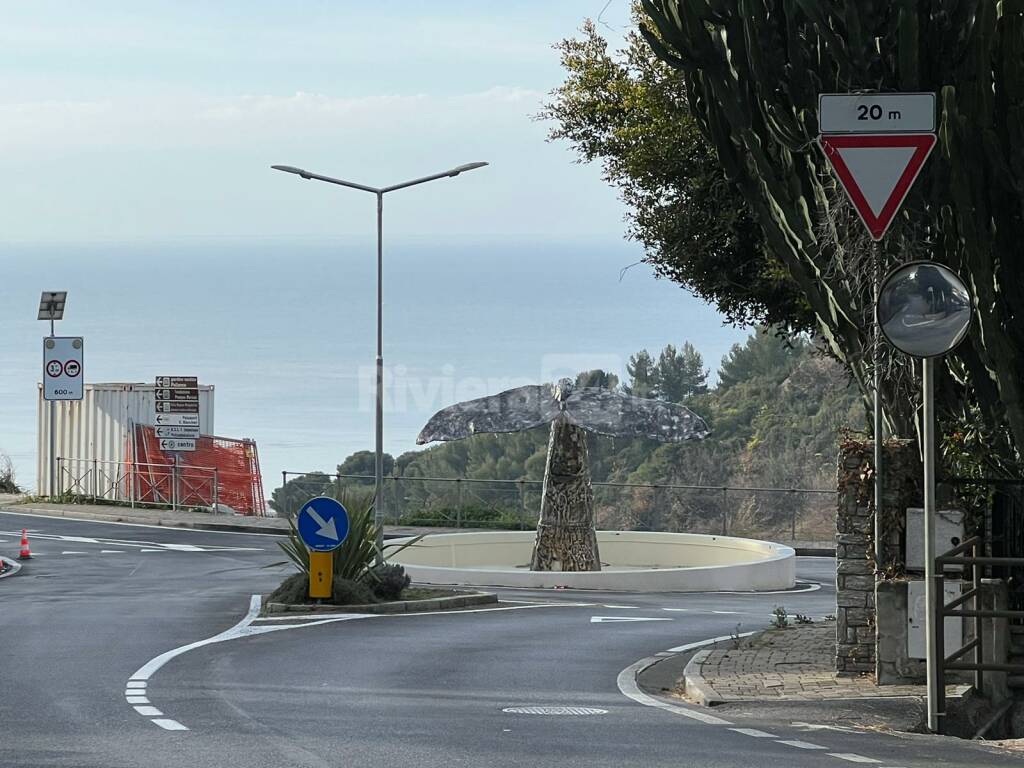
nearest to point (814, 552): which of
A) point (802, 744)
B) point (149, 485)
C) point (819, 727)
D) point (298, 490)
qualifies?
point (298, 490)

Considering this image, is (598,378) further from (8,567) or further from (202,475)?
(8,567)

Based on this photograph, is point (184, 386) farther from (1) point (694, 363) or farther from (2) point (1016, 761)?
(1) point (694, 363)

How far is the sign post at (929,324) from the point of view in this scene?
37.7ft

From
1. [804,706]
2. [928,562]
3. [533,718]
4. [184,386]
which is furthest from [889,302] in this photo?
[184,386]

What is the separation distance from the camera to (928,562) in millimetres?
11602

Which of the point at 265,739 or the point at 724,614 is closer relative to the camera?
the point at 265,739

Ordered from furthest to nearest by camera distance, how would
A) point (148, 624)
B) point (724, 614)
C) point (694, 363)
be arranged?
point (694, 363)
point (724, 614)
point (148, 624)

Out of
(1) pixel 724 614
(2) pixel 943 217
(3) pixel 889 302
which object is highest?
(2) pixel 943 217

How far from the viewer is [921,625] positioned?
42.4ft

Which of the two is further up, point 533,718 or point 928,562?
point 928,562

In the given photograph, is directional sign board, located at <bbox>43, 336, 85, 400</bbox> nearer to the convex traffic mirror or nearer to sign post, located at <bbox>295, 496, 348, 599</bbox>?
sign post, located at <bbox>295, 496, 348, 599</bbox>

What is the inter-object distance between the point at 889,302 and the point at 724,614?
12.1 metres

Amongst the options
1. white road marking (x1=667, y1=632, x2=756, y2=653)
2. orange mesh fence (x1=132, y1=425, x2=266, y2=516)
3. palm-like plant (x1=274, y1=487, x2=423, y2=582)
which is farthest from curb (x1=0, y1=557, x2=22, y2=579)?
white road marking (x1=667, y1=632, x2=756, y2=653)

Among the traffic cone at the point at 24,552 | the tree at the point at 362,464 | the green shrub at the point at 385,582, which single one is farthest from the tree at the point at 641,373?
the green shrub at the point at 385,582
